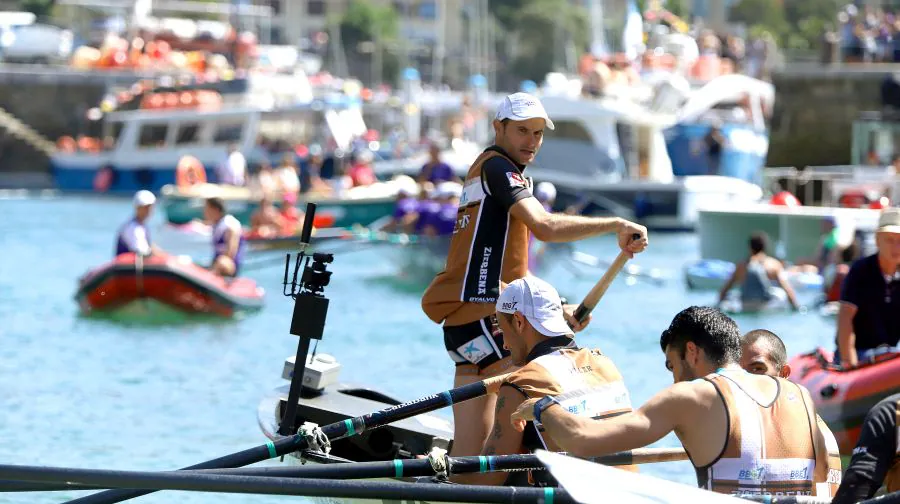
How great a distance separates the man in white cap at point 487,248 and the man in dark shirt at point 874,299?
3.06 meters

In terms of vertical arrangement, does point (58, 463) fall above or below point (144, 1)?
below

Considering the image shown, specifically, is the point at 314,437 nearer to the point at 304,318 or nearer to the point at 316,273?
the point at 304,318

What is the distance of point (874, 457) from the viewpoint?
5090mm

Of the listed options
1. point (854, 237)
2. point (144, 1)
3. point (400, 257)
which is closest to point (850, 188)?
point (854, 237)

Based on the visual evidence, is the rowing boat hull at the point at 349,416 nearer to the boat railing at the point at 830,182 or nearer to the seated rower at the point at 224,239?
the seated rower at the point at 224,239

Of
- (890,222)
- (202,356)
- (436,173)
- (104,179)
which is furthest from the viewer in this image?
(104,179)

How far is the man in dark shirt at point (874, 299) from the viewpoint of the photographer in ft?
30.3

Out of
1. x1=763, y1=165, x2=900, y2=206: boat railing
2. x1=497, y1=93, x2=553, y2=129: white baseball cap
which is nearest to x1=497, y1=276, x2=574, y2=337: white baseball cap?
x1=497, y1=93, x2=553, y2=129: white baseball cap

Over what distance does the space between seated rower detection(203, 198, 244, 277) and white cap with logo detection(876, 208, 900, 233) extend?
33.4 feet

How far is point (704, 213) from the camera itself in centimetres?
2502

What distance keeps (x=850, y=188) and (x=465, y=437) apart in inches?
791

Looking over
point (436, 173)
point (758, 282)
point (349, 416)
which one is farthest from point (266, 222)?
point (349, 416)

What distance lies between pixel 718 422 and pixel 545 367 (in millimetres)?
1105

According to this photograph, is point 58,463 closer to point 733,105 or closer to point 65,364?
point 65,364
